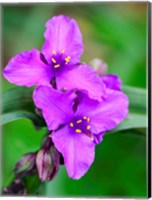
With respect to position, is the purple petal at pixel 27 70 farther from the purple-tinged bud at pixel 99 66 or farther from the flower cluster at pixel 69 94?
the purple-tinged bud at pixel 99 66

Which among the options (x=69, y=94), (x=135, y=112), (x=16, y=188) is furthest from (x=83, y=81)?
(x=16, y=188)

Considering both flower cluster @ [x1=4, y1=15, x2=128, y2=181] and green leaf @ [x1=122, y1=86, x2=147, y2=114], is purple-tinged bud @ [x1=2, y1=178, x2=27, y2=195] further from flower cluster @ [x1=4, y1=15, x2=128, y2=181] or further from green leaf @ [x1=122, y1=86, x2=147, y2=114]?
green leaf @ [x1=122, y1=86, x2=147, y2=114]

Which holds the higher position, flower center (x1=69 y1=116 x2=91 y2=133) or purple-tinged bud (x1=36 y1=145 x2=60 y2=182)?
flower center (x1=69 y1=116 x2=91 y2=133)

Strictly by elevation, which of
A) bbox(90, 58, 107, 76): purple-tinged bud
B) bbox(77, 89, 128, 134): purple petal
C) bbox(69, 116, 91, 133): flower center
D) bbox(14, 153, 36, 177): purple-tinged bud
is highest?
bbox(90, 58, 107, 76): purple-tinged bud

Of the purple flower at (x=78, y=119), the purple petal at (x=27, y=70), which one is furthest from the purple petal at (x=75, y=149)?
the purple petal at (x=27, y=70)

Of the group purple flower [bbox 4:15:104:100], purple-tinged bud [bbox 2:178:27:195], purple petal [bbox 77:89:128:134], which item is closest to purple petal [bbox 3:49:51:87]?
purple flower [bbox 4:15:104:100]

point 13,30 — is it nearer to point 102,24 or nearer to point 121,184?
point 102,24

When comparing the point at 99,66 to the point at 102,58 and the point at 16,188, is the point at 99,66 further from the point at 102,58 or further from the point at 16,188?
the point at 16,188
